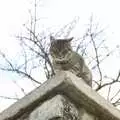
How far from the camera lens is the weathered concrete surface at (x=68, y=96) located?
2.36 meters

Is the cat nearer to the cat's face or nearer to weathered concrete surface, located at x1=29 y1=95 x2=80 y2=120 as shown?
the cat's face

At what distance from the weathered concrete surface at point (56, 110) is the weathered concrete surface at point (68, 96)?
5 cm

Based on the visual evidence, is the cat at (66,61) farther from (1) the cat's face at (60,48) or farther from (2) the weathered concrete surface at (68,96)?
(2) the weathered concrete surface at (68,96)

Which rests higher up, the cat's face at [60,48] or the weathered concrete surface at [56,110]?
the weathered concrete surface at [56,110]

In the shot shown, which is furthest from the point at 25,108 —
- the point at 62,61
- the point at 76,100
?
the point at 62,61

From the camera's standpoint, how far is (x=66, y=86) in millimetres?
2344

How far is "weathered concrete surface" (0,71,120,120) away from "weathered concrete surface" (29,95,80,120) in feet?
0.17

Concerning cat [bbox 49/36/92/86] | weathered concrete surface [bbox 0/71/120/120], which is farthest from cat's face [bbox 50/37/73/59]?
weathered concrete surface [bbox 0/71/120/120]

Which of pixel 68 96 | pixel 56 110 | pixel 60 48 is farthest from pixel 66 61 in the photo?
pixel 56 110

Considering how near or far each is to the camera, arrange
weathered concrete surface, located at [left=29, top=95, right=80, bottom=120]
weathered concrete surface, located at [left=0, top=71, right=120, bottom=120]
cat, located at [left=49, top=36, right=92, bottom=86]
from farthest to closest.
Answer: cat, located at [left=49, top=36, right=92, bottom=86]
weathered concrete surface, located at [left=0, top=71, right=120, bottom=120]
weathered concrete surface, located at [left=29, top=95, right=80, bottom=120]

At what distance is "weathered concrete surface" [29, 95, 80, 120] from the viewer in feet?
7.38

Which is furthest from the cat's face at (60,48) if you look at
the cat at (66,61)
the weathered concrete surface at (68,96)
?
the weathered concrete surface at (68,96)

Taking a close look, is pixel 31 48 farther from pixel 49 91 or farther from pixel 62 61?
pixel 49 91

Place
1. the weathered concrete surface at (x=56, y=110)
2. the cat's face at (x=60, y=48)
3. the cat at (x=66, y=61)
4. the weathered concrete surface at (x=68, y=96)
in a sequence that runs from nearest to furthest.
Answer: the weathered concrete surface at (x=56, y=110)
the weathered concrete surface at (x=68, y=96)
the cat at (x=66, y=61)
the cat's face at (x=60, y=48)
